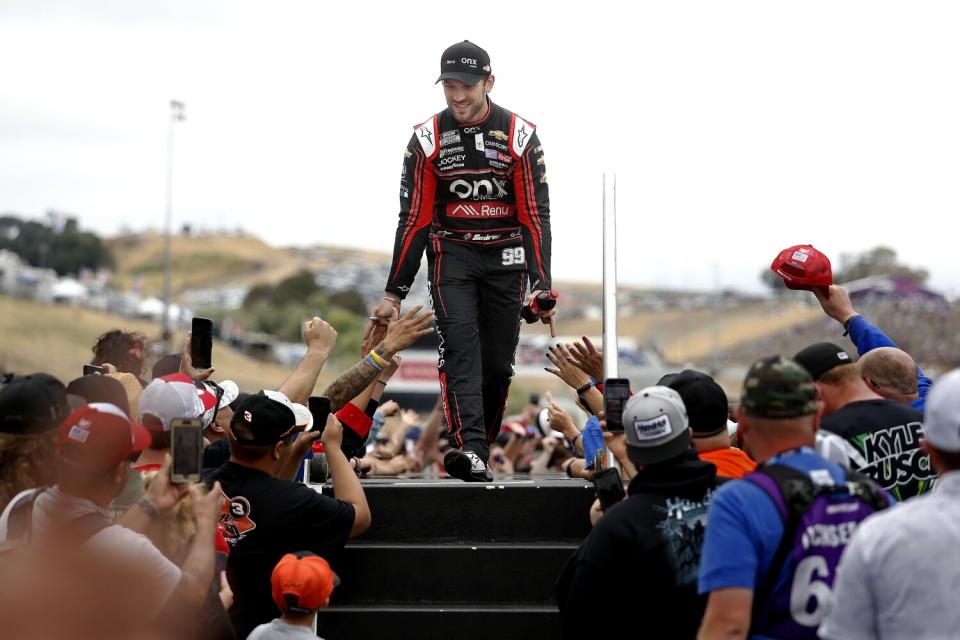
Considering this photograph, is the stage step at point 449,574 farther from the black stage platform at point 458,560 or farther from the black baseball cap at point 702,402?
the black baseball cap at point 702,402

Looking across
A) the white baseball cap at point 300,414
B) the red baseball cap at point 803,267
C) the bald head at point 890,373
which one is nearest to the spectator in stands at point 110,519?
the white baseball cap at point 300,414

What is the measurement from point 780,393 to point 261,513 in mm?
2474

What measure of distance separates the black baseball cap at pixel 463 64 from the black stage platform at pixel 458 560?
2.37 m

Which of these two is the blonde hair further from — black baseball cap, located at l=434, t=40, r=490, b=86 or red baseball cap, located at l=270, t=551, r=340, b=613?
black baseball cap, located at l=434, t=40, r=490, b=86

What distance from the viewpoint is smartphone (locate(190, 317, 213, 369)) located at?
6234 millimetres

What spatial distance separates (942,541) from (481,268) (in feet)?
15.6

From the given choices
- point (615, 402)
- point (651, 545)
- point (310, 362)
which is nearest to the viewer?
point (651, 545)

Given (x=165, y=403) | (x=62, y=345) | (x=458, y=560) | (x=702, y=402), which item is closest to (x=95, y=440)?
(x=165, y=403)

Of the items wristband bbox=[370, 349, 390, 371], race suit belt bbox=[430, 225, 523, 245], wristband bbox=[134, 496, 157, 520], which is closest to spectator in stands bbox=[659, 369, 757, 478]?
wristband bbox=[134, 496, 157, 520]

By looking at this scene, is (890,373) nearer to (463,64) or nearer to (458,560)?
(458,560)

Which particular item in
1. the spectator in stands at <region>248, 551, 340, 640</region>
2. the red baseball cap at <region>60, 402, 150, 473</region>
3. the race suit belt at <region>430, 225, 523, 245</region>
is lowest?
the spectator in stands at <region>248, 551, 340, 640</region>

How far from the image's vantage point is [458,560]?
6633 millimetres

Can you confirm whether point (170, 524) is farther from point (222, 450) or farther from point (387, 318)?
point (387, 318)

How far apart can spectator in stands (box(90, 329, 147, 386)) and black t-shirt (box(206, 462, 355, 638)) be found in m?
1.41
